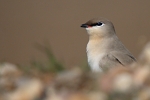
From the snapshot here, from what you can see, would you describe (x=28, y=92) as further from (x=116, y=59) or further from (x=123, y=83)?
(x=116, y=59)

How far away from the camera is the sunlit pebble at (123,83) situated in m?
0.69

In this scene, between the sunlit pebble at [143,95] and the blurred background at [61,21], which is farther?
the blurred background at [61,21]

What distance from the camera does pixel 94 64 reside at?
205 centimetres

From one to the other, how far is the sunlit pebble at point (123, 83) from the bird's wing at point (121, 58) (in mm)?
1180

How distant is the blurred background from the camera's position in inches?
151

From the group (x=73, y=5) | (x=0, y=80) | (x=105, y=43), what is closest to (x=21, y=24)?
(x=73, y=5)

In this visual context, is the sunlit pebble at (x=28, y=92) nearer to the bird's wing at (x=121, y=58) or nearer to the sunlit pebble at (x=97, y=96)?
the sunlit pebble at (x=97, y=96)

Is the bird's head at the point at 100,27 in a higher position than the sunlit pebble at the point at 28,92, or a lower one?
lower

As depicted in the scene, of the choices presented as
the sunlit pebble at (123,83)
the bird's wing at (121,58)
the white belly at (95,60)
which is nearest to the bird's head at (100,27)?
the white belly at (95,60)

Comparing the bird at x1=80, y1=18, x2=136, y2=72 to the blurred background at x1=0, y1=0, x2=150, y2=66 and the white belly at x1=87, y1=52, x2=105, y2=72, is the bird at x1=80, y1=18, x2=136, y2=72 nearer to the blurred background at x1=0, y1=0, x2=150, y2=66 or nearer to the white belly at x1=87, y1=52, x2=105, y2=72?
the white belly at x1=87, y1=52, x2=105, y2=72

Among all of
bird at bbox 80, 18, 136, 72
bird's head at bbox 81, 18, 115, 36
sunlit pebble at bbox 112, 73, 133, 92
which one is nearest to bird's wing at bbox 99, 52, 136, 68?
bird at bbox 80, 18, 136, 72

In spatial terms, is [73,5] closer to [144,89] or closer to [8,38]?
[8,38]

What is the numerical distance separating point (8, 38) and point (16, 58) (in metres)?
0.45

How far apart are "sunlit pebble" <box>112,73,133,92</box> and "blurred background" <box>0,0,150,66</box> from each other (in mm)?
2977
